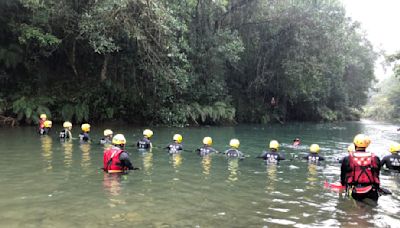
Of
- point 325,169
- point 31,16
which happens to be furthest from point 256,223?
point 31,16

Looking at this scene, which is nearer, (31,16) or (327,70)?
(31,16)

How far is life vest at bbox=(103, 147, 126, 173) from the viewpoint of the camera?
1116cm

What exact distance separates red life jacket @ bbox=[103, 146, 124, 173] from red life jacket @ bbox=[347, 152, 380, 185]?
5788 millimetres

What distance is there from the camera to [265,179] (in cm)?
1173

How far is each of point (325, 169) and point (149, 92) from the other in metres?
17.0

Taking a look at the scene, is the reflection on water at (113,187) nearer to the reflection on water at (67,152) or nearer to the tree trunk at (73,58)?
the reflection on water at (67,152)

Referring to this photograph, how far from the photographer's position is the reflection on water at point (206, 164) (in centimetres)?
1260

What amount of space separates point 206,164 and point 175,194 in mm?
4521

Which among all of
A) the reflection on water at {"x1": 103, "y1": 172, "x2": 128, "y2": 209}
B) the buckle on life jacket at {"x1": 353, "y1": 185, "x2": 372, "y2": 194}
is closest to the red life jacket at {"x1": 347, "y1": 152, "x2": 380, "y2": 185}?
the buckle on life jacket at {"x1": 353, "y1": 185, "x2": 372, "y2": 194}

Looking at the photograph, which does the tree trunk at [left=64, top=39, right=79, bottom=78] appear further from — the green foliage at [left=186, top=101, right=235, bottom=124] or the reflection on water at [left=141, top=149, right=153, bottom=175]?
the reflection on water at [left=141, top=149, right=153, bottom=175]

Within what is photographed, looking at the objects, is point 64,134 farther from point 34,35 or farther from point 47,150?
point 34,35

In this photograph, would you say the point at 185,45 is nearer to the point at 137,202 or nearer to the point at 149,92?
the point at 149,92

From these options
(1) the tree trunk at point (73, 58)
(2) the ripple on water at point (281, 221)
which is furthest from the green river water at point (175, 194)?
(1) the tree trunk at point (73, 58)

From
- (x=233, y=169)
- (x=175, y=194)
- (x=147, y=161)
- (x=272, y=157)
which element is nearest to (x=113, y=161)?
(x=175, y=194)
